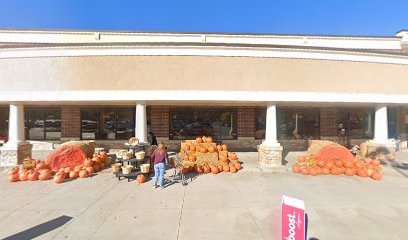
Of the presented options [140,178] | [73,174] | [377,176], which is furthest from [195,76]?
[377,176]

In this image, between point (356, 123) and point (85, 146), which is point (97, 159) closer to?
point (85, 146)

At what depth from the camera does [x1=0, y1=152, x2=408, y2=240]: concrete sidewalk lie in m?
4.94

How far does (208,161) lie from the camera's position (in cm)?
1038

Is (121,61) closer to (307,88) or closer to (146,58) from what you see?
(146,58)

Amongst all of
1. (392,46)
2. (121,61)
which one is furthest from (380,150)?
(121,61)

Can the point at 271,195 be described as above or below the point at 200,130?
below

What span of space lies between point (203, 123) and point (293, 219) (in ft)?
41.1

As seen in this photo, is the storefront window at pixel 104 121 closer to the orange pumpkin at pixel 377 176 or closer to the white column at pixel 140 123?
the white column at pixel 140 123

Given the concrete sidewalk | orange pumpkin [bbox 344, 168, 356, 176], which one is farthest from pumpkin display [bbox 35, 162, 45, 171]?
orange pumpkin [bbox 344, 168, 356, 176]

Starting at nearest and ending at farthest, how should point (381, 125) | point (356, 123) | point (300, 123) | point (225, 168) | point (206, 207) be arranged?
point (206, 207) → point (225, 168) → point (381, 125) → point (300, 123) → point (356, 123)

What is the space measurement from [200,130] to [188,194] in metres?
8.65

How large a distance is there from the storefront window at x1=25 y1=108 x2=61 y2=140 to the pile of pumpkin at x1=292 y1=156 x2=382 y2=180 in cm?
1654

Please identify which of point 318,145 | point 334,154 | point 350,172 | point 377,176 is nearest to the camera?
point 377,176

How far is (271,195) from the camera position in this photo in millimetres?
7195
